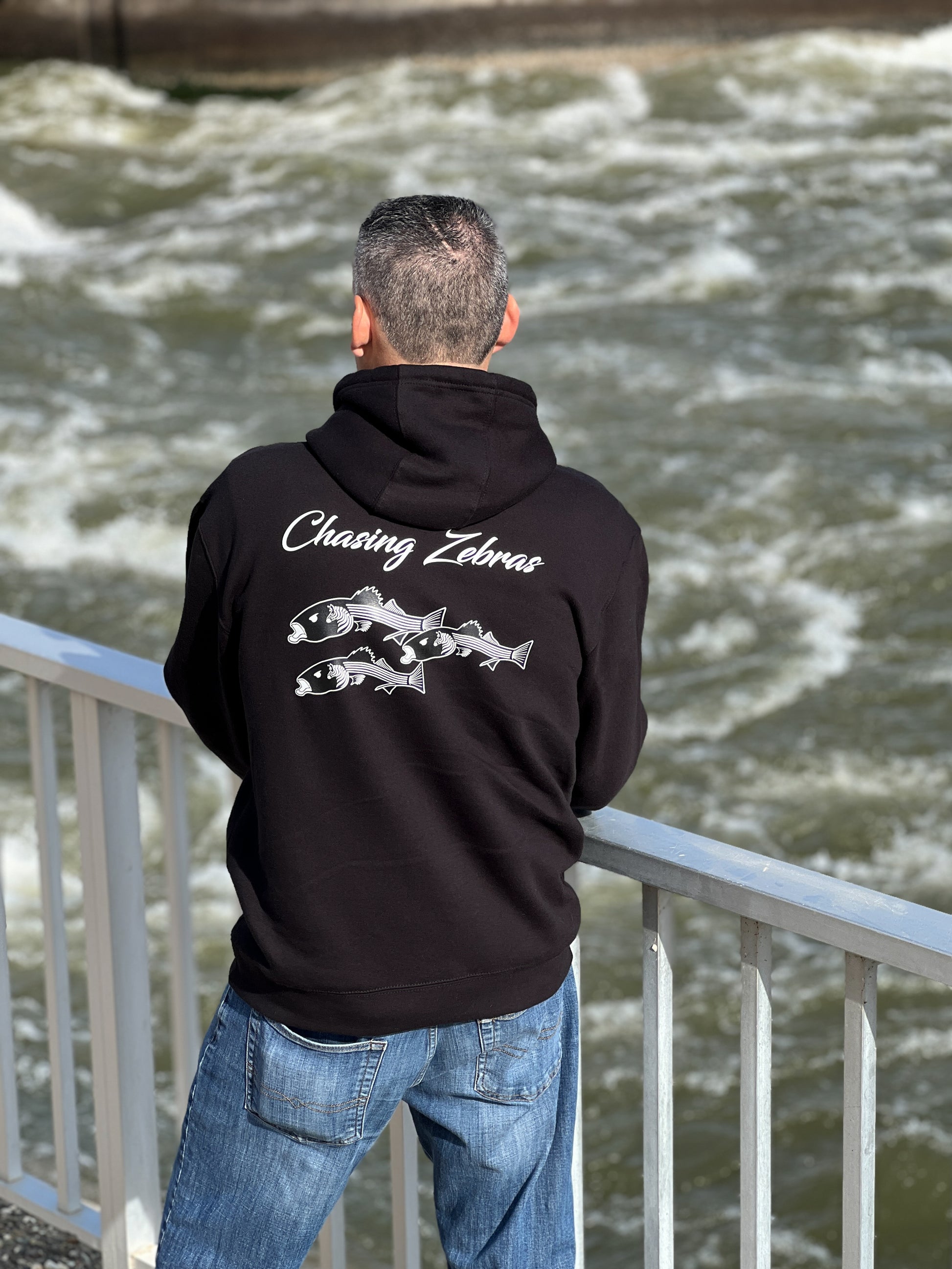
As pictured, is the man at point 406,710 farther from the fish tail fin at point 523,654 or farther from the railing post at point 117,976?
the railing post at point 117,976

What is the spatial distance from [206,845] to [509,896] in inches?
166

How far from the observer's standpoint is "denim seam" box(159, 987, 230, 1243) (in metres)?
1.66

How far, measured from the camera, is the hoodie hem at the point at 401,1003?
1.55 m

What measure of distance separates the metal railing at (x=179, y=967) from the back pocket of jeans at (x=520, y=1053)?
0.39 ft

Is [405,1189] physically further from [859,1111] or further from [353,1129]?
[859,1111]

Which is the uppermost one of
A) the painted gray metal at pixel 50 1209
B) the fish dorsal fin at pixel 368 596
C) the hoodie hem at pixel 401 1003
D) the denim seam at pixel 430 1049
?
the fish dorsal fin at pixel 368 596

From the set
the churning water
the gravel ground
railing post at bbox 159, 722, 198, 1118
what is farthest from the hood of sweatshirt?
the churning water

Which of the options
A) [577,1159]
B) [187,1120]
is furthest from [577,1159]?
[187,1120]

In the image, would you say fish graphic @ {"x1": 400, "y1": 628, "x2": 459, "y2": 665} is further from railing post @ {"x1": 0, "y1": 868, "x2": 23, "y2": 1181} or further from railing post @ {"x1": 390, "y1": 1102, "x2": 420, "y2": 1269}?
railing post @ {"x1": 0, "y1": 868, "x2": 23, "y2": 1181}

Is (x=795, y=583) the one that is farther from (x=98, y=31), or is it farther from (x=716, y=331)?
(x=98, y=31)

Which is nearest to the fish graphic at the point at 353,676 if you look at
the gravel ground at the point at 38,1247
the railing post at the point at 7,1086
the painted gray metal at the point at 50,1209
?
the railing post at the point at 7,1086

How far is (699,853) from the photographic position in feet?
5.38

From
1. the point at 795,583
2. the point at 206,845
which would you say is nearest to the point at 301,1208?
the point at 206,845

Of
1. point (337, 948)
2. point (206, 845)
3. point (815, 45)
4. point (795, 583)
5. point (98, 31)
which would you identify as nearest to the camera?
point (337, 948)
